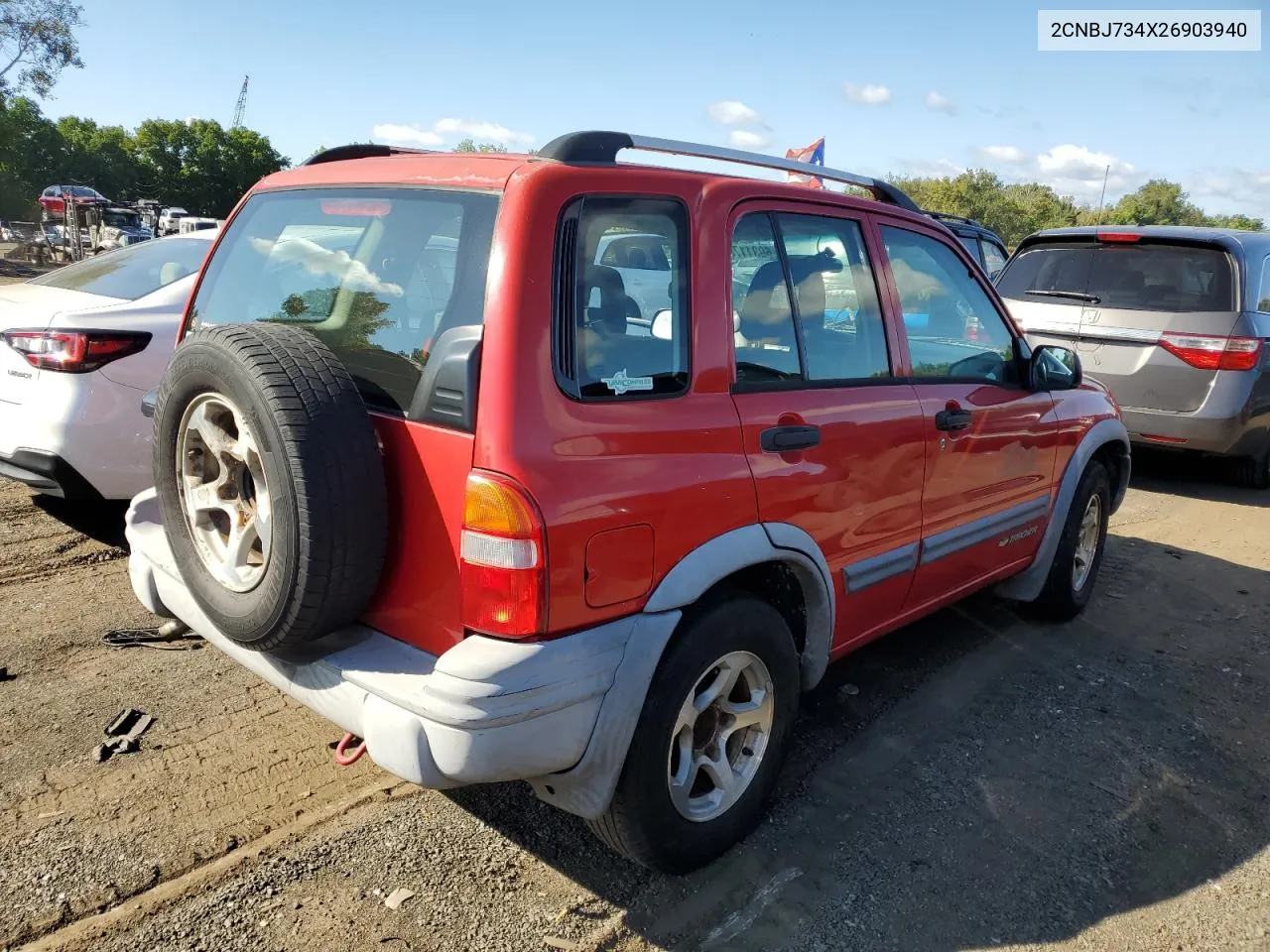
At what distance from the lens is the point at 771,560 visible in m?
2.70

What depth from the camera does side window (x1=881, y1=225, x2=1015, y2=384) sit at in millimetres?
3375

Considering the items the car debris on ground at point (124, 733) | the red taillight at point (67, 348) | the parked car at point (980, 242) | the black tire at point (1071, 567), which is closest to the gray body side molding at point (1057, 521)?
the black tire at point (1071, 567)

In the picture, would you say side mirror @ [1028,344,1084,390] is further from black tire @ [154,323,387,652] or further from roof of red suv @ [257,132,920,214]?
black tire @ [154,323,387,652]

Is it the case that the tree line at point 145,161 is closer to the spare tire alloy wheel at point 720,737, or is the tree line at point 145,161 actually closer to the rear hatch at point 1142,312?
the rear hatch at point 1142,312

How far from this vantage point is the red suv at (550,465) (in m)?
2.15

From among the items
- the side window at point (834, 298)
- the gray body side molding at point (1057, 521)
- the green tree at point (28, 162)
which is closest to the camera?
the side window at point (834, 298)

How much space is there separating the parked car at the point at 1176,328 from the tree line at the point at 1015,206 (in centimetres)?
4208

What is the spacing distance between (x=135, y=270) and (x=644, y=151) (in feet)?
13.0

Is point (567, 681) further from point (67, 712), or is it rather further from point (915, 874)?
point (67, 712)

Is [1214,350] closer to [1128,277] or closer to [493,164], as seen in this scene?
[1128,277]

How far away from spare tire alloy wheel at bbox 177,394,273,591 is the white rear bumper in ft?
0.97

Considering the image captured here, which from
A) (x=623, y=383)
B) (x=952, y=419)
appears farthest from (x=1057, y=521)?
(x=623, y=383)

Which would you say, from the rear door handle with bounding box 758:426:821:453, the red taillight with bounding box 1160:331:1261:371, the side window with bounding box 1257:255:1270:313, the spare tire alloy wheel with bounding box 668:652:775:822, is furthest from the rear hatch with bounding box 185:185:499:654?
the side window with bounding box 1257:255:1270:313

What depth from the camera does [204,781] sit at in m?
2.92
